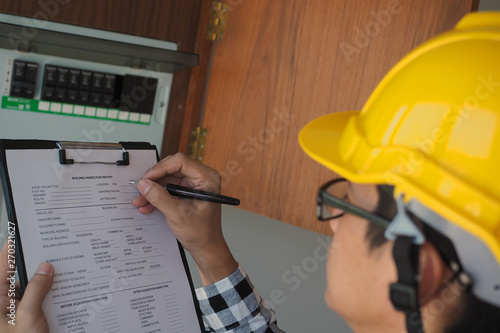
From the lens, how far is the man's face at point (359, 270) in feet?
2.53

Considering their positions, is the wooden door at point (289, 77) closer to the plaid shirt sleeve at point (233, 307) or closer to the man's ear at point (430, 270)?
the plaid shirt sleeve at point (233, 307)

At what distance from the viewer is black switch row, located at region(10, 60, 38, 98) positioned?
4.71ft

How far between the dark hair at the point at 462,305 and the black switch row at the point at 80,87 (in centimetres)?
102

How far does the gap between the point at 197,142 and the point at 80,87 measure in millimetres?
377

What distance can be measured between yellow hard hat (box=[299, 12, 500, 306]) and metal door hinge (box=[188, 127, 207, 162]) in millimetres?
899

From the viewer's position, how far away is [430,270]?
704mm

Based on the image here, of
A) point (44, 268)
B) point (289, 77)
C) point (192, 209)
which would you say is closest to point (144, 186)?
point (192, 209)

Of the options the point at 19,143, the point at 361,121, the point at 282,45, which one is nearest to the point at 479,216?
the point at 361,121

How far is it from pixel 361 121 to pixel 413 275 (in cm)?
29

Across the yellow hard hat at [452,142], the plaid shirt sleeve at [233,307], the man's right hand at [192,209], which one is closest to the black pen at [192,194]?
the man's right hand at [192,209]

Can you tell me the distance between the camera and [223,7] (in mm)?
1611

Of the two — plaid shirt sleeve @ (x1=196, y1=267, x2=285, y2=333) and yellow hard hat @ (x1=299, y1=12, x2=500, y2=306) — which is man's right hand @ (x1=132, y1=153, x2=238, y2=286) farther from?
yellow hard hat @ (x1=299, y1=12, x2=500, y2=306)

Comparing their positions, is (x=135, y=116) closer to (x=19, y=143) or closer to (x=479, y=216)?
(x=19, y=143)

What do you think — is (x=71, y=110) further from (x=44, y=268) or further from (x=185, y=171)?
(x=44, y=268)
